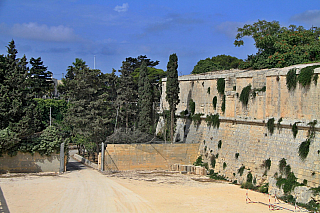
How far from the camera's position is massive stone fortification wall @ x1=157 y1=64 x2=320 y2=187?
1772cm

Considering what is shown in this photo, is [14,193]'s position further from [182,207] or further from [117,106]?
[117,106]

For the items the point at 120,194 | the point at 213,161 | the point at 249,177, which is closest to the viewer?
the point at 120,194

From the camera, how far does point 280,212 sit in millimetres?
15195

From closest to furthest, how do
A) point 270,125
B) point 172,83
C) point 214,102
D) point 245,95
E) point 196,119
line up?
point 270,125 < point 245,95 < point 214,102 < point 172,83 < point 196,119

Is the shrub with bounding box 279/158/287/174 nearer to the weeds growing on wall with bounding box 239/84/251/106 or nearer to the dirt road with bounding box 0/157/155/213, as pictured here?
the weeds growing on wall with bounding box 239/84/251/106

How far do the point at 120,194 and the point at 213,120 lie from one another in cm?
1086

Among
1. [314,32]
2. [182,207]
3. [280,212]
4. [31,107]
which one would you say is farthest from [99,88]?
[314,32]

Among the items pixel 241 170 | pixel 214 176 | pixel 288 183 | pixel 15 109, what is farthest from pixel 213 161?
pixel 15 109

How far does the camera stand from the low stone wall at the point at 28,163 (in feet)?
74.8

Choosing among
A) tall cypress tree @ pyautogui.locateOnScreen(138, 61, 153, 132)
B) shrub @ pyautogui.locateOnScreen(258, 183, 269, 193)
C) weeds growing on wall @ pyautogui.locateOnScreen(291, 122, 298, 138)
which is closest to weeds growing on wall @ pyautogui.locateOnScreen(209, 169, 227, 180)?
shrub @ pyautogui.locateOnScreen(258, 183, 269, 193)

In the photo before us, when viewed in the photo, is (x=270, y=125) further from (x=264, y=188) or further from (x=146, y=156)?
(x=146, y=156)

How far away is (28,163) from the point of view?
2317 cm

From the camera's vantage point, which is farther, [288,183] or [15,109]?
[15,109]

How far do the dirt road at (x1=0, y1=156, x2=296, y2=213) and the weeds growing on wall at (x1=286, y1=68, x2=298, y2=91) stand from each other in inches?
245
